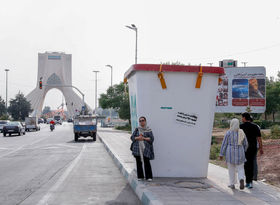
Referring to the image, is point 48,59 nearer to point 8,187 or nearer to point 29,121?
point 29,121

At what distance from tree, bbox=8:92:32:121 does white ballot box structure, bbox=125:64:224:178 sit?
3381 inches

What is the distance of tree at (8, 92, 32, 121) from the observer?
298 ft

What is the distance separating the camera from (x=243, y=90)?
54.7 feet

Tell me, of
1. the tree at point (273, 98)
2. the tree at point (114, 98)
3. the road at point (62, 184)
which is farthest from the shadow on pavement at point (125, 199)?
the tree at point (114, 98)

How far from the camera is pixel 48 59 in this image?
154000mm

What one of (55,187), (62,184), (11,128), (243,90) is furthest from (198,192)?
(11,128)

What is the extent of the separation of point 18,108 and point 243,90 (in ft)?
265

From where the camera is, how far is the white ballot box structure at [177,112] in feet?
30.8

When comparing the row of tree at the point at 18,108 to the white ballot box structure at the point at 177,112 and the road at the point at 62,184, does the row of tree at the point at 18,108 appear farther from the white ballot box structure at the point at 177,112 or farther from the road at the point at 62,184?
the white ballot box structure at the point at 177,112

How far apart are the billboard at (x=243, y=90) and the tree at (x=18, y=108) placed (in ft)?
262

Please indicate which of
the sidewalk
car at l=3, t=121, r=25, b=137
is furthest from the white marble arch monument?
the sidewalk

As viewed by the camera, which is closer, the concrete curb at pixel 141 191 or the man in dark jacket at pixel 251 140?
the concrete curb at pixel 141 191

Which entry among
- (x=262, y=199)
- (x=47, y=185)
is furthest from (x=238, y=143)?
(x=47, y=185)

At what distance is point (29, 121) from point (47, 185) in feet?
152
